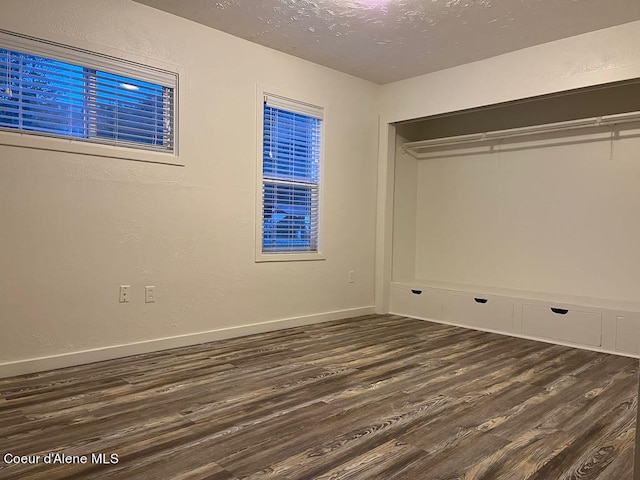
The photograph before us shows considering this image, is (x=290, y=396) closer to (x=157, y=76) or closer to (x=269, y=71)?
(x=157, y=76)

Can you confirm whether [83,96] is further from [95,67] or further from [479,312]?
[479,312]

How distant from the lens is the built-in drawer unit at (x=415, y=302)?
493 centimetres

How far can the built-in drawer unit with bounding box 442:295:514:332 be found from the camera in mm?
4391

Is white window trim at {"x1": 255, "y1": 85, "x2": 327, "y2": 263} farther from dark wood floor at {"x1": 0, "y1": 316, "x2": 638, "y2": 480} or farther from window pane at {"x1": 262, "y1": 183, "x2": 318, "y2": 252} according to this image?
dark wood floor at {"x1": 0, "y1": 316, "x2": 638, "y2": 480}

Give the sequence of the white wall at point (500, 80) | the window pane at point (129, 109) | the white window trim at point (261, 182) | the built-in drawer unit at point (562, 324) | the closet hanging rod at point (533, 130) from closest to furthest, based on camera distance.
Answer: the window pane at point (129, 109) → the white wall at point (500, 80) → the built-in drawer unit at point (562, 324) → the closet hanging rod at point (533, 130) → the white window trim at point (261, 182)

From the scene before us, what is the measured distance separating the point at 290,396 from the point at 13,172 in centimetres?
222

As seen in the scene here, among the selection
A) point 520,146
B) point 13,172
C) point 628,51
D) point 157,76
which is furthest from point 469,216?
point 13,172

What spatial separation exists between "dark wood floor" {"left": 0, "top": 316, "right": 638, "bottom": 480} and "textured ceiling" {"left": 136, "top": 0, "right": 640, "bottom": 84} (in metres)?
2.61

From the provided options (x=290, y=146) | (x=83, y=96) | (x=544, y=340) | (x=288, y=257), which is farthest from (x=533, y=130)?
(x=83, y=96)

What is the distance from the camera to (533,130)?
4.49 m

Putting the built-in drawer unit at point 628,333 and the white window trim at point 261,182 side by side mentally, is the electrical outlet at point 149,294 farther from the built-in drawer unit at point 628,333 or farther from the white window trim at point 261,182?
the built-in drawer unit at point 628,333

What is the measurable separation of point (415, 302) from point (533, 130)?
2.14m

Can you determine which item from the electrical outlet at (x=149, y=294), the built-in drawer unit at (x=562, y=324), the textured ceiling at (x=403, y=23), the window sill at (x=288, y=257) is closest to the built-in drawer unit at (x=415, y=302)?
the built-in drawer unit at (x=562, y=324)

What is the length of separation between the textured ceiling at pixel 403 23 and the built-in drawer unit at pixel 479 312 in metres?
2.36
